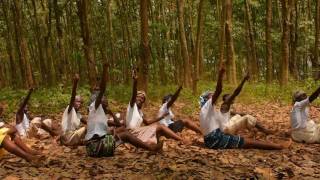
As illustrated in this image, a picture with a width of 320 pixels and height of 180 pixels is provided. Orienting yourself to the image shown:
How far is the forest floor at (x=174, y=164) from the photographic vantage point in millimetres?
7051

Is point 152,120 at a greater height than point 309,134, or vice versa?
point 152,120

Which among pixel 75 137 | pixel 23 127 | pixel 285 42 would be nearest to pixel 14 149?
pixel 75 137

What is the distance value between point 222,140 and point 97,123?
2.09 metres

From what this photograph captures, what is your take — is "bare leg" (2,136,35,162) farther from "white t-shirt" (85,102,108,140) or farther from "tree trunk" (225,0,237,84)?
"tree trunk" (225,0,237,84)

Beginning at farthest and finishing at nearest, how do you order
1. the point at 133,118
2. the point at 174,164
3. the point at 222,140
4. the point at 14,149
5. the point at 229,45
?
the point at 229,45 < the point at 133,118 < the point at 222,140 < the point at 14,149 < the point at 174,164

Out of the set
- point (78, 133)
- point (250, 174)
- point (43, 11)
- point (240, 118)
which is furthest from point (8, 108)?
point (43, 11)

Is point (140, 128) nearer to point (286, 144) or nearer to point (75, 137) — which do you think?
point (75, 137)

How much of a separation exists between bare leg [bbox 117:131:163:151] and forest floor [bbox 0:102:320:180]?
0.11m

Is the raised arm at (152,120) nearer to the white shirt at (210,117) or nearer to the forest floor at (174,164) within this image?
the forest floor at (174,164)

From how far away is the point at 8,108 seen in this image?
15172 millimetres

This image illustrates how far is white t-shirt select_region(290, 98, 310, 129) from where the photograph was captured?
9484mm

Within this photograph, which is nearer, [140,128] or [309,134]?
[140,128]

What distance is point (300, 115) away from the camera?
31.3 ft

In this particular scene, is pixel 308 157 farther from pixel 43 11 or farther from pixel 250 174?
pixel 43 11
